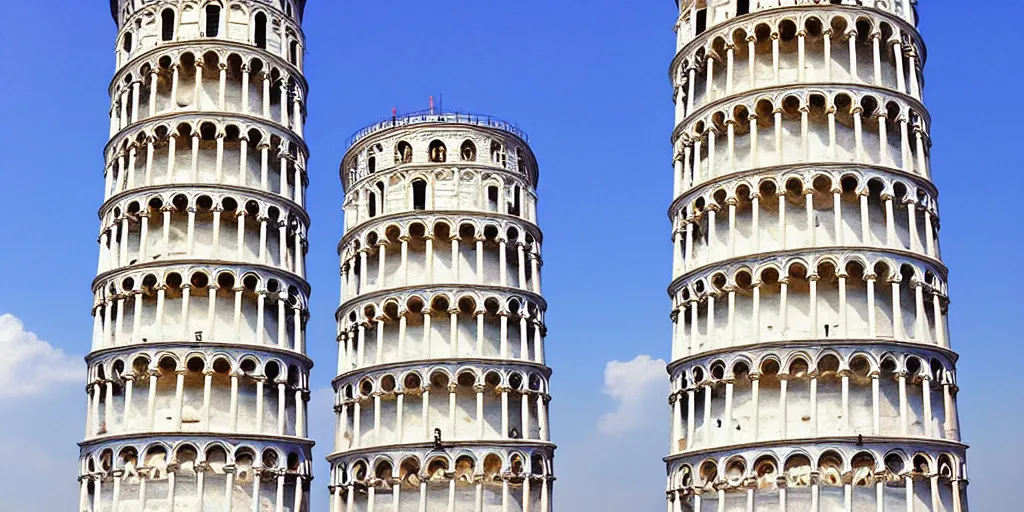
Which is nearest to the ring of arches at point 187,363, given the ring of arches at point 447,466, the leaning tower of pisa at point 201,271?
the leaning tower of pisa at point 201,271

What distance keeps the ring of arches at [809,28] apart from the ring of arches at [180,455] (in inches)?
1003

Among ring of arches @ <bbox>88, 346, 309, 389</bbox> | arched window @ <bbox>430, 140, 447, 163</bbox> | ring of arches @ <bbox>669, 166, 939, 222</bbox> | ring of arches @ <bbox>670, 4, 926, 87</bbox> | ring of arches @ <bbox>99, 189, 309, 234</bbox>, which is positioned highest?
arched window @ <bbox>430, 140, 447, 163</bbox>

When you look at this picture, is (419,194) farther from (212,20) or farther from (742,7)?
(742,7)

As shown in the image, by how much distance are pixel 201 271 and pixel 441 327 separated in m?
Result: 14.7

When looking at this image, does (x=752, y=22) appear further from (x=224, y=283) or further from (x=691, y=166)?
(x=224, y=283)

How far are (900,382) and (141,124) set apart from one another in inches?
1424

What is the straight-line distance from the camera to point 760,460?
168 feet

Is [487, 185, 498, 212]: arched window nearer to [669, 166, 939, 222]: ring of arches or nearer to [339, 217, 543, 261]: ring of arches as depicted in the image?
[339, 217, 543, 261]: ring of arches

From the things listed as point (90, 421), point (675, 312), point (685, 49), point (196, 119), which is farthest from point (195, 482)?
point (685, 49)

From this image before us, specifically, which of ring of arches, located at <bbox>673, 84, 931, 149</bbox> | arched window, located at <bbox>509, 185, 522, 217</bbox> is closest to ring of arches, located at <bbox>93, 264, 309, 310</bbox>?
arched window, located at <bbox>509, 185, 522, 217</bbox>

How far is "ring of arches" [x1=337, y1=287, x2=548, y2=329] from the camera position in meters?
71.8

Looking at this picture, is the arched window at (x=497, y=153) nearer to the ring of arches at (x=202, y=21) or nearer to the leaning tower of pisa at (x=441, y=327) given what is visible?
the leaning tower of pisa at (x=441, y=327)

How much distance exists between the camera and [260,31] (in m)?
67.9

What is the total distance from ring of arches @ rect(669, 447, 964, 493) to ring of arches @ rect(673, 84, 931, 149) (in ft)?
43.7
